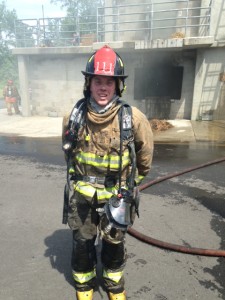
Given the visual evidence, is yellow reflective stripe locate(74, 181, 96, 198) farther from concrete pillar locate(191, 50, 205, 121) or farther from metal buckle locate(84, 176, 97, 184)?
concrete pillar locate(191, 50, 205, 121)

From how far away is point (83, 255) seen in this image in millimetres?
2424

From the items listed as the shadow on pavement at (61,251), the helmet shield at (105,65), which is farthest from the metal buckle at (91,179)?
the shadow on pavement at (61,251)

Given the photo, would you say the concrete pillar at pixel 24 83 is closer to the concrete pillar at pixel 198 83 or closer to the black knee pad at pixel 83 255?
the concrete pillar at pixel 198 83

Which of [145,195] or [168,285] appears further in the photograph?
[145,195]

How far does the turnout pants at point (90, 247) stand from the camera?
2.34 meters

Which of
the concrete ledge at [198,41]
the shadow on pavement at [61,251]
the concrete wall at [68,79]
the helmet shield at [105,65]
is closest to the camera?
the helmet shield at [105,65]

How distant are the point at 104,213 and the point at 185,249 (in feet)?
4.51

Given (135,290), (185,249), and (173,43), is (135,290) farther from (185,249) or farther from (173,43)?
(173,43)

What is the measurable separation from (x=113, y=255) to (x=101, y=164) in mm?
841

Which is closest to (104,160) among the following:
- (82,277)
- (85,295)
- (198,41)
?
(82,277)

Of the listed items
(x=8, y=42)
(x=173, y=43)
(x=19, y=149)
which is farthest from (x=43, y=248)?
(x=8, y=42)

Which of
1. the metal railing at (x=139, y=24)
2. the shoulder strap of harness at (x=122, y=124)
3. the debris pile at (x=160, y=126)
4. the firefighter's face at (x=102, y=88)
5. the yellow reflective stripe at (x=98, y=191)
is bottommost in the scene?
the debris pile at (x=160, y=126)

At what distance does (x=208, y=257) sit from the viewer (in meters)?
3.10

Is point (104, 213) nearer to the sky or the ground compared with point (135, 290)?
nearer to the sky
